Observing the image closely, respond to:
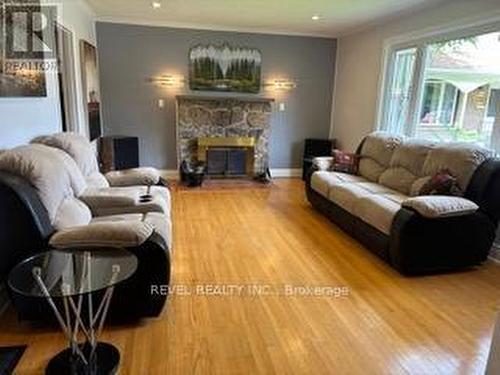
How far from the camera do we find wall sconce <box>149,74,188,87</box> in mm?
5938

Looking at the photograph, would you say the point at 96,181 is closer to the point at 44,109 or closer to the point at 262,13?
the point at 44,109

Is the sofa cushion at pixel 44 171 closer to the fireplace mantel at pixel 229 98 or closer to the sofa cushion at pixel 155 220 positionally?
the sofa cushion at pixel 155 220

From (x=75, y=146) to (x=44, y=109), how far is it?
0.43 meters

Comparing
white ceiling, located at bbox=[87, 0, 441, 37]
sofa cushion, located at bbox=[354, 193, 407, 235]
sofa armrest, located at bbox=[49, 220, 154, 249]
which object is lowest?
sofa cushion, located at bbox=[354, 193, 407, 235]

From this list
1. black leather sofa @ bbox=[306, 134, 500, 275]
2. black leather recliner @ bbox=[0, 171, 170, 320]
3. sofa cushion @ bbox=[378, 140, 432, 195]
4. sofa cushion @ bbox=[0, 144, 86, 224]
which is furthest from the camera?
sofa cushion @ bbox=[378, 140, 432, 195]

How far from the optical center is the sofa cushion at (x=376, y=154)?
4.33 m

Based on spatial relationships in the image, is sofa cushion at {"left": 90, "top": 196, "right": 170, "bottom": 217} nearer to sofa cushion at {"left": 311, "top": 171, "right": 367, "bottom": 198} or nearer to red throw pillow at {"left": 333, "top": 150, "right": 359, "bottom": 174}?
sofa cushion at {"left": 311, "top": 171, "right": 367, "bottom": 198}

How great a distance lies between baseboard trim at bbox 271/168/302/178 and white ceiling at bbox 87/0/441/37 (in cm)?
237

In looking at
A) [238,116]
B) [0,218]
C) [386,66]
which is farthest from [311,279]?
[238,116]

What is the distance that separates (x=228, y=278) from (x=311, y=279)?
0.66 meters

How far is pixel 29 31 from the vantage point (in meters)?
2.82

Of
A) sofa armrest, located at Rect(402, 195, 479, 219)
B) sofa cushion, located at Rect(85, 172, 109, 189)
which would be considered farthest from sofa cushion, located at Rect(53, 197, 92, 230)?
sofa armrest, located at Rect(402, 195, 479, 219)

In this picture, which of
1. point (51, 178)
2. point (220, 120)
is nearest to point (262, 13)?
point (220, 120)

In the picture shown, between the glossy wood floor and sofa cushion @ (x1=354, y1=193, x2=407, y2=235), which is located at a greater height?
sofa cushion @ (x1=354, y1=193, x2=407, y2=235)
